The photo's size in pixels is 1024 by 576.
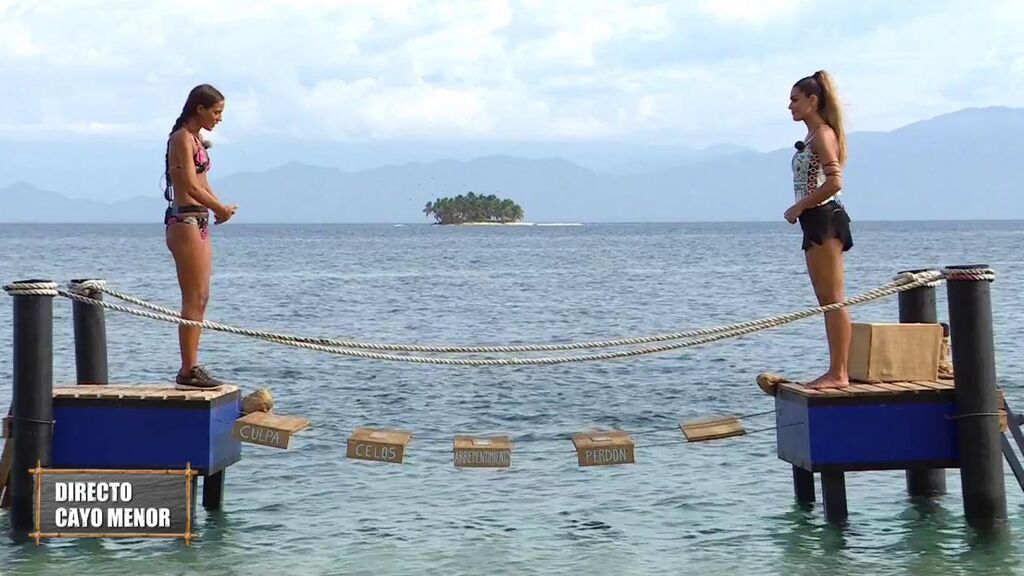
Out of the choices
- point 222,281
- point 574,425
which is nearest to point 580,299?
point 222,281

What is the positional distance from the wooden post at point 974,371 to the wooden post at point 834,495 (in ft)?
2.98

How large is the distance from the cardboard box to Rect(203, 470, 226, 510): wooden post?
523cm

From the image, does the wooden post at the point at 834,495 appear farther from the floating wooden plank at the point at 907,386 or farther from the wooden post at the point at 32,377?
the wooden post at the point at 32,377

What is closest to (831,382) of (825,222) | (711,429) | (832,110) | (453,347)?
→ (711,429)

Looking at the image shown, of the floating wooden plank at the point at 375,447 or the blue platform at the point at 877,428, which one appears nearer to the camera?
the blue platform at the point at 877,428

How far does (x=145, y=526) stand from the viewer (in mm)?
9641

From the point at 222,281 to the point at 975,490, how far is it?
59.0m

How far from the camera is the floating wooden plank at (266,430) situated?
30.9 feet

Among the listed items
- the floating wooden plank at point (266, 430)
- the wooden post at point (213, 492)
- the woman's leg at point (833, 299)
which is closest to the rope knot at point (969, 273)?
the woman's leg at point (833, 299)

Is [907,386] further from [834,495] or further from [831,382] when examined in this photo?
[834,495]

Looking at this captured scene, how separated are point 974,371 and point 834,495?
1.40 metres

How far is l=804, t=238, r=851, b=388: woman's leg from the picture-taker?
31.4 ft

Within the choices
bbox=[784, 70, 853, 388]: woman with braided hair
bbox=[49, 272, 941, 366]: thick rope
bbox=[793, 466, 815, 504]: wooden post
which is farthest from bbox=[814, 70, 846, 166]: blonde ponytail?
bbox=[793, 466, 815, 504]: wooden post

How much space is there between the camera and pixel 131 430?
9.39 m
